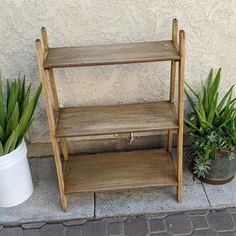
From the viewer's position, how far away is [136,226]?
2271 mm

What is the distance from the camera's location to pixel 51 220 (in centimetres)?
233

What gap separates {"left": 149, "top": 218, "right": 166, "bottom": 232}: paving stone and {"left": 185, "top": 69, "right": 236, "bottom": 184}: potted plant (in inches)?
16.5

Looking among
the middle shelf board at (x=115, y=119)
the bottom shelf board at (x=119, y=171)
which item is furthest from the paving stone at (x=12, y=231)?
the middle shelf board at (x=115, y=119)

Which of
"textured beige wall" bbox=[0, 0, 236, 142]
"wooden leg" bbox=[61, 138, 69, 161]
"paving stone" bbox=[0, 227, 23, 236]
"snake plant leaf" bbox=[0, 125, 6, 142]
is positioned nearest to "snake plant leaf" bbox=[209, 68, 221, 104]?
"textured beige wall" bbox=[0, 0, 236, 142]

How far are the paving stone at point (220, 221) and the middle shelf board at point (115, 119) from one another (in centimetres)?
70

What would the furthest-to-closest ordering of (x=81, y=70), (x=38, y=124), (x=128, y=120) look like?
(x=38, y=124) < (x=81, y=70) < (x=128, y=120)

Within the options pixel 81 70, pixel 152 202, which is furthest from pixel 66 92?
pixel 152 202

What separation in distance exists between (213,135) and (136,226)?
30.6 inches

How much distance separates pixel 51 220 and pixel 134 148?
0.89 metres

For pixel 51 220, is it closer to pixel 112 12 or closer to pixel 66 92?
pixel 66 92

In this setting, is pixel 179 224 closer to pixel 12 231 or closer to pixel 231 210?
pixel 231 210

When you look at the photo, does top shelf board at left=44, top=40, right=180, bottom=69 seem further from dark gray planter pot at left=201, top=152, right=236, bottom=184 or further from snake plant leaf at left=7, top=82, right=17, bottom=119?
dark gray planter pot at left=201, top=152, right=236, bottom=184

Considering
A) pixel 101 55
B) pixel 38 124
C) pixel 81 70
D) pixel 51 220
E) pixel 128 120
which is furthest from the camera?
pixel 38 124

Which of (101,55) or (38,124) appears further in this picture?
(38,124)
